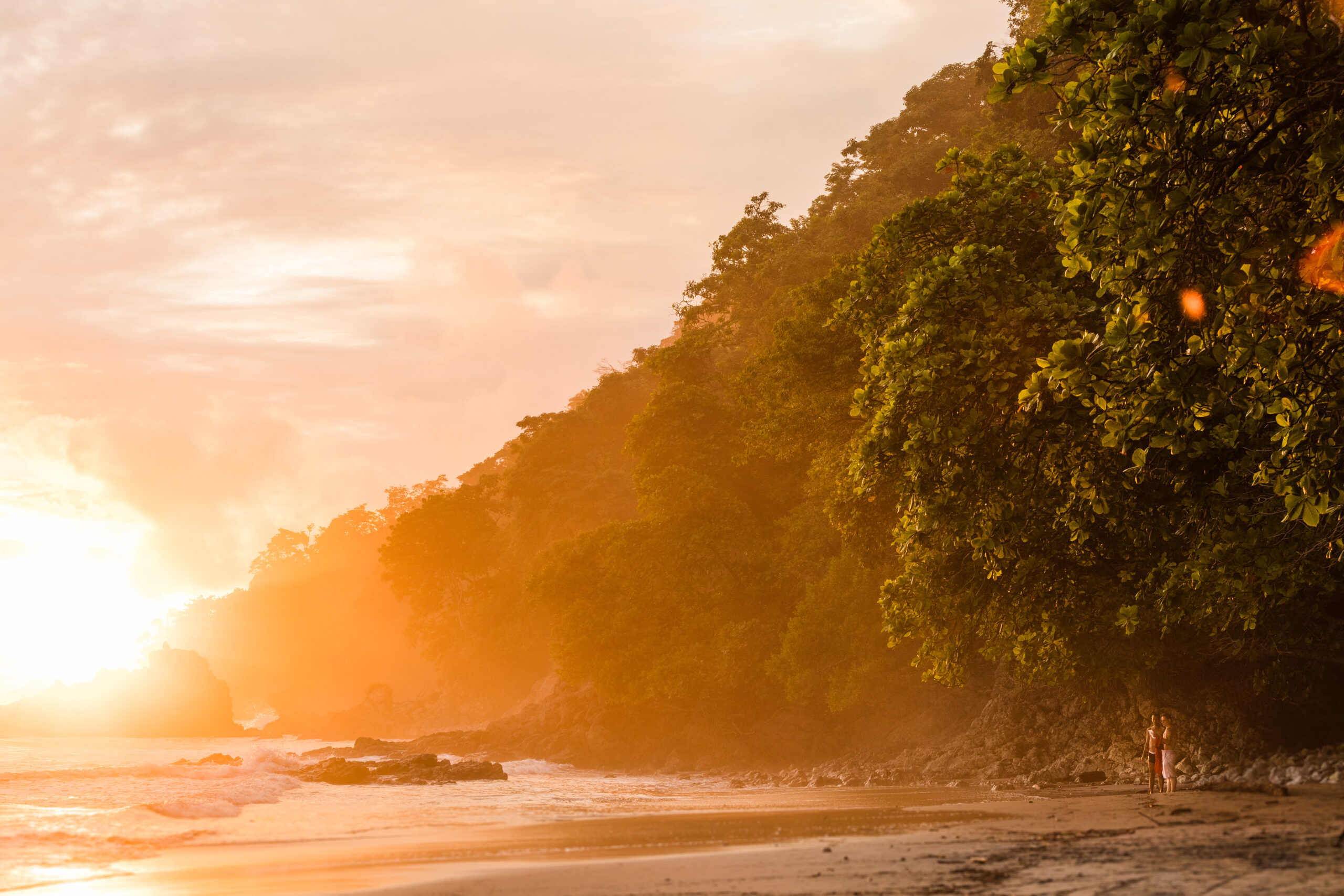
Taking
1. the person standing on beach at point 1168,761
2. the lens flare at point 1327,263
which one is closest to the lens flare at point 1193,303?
the lens flare at point 1327,263

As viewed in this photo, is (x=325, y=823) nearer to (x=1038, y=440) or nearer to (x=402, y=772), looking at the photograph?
(x=1038, y=440)

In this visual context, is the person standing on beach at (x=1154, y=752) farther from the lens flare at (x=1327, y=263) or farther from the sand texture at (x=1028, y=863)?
the lens flare at (x=1327, y=263)

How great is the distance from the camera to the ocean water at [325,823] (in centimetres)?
1067

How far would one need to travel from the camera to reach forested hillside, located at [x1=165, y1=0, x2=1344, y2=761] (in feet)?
22.8

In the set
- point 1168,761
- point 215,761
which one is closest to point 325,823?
point 1168,761

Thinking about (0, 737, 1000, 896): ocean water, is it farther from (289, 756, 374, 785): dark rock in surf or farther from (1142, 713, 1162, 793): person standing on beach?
(1142, 713, 1162, 793): person standing on beach

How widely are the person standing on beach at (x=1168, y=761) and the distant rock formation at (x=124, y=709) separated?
256 feet

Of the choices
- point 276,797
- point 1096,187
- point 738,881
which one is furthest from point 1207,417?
point 276,797

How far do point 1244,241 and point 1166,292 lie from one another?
615 mm

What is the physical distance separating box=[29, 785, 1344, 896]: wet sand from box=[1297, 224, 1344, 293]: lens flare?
402cm

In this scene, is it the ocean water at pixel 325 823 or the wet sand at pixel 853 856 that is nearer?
the wet sand at pixel 853 856

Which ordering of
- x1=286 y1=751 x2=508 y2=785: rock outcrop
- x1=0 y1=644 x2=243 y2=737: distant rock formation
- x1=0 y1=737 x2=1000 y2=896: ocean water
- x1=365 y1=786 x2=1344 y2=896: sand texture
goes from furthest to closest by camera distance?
x1=0 y1=644 x2=243 y2=737: distant rock formation
x1=286 y1=751 x2=508 y2=785: rock outcrop
x1=0 y1=737 x2=1000 y2=896: ocean water
x1=365 y1=786 x2=1344 y2=896: sand texture

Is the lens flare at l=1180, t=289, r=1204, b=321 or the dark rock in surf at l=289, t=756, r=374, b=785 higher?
the lens flare at l=1180, t=289, r=1204, b=321

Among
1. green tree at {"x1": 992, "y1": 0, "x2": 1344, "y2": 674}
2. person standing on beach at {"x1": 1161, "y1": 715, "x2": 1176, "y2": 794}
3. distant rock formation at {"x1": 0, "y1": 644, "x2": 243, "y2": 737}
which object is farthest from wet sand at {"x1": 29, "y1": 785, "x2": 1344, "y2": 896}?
distant rock formation at {"x1": 0, "y1": 644, "x2": 243, "y2": 737}
